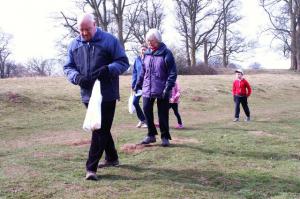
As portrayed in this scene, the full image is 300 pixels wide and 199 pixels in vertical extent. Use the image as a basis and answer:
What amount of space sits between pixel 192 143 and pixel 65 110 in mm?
9739

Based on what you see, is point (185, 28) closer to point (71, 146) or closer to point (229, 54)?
point (229, 54)

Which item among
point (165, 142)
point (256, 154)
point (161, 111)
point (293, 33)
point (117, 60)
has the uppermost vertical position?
point (293, 33)

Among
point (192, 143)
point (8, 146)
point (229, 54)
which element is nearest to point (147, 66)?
point (192, 143)

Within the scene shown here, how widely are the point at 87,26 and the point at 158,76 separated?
8.54ft

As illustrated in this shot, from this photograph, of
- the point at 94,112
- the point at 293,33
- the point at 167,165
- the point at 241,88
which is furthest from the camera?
the point at 293,33

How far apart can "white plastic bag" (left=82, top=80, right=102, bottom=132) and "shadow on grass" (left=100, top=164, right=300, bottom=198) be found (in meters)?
0.73

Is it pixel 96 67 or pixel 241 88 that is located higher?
pixel 96 67

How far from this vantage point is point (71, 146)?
9320 mm

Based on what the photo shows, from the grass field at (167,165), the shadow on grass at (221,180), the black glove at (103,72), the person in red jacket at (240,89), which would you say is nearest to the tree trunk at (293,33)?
the person in red jacket at (240,89)

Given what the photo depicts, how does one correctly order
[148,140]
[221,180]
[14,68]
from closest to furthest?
[221,180] < [148,140] < [14,68]

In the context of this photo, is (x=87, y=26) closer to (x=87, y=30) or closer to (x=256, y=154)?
(x=87, y=30)

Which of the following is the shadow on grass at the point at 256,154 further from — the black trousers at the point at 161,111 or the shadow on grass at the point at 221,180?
the shadow on grass at the point at 221,180

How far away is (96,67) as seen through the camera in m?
6.12

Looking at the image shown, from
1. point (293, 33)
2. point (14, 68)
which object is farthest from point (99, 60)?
point (14, 68)
